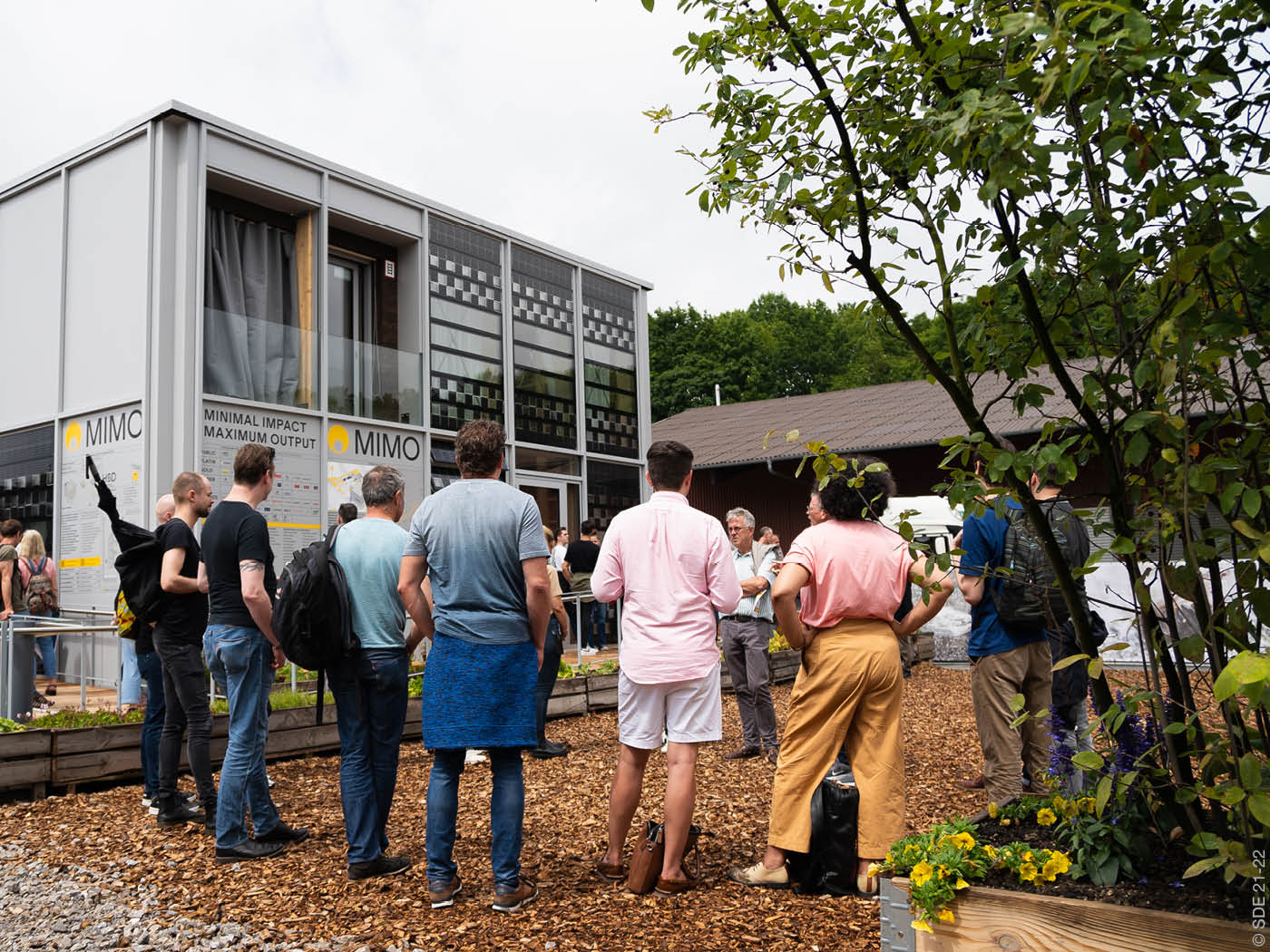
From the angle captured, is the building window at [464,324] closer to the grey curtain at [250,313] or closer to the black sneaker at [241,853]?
the grey curtain at [250,313]

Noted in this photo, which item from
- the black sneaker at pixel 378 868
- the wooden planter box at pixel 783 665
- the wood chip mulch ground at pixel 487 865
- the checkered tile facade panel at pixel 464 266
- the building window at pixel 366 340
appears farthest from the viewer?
the checkered tile facade panel at pixel 464 266

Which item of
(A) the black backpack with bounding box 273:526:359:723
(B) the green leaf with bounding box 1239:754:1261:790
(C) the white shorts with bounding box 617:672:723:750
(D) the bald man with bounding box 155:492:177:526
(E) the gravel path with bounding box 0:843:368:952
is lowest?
(E) the gravel path with bounding box 0:843:368:952

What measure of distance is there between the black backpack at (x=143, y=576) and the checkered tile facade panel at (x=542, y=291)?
1072cm

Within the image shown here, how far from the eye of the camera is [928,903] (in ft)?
9.53

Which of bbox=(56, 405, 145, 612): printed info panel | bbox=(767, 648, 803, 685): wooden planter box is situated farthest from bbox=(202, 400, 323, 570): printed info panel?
bbox=(767, 648, 803, 685): wooden planter box

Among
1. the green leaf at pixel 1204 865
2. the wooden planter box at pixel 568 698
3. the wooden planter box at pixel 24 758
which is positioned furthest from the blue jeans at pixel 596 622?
the green leaf at pixel 1204 865

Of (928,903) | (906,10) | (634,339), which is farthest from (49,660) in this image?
(634,339)

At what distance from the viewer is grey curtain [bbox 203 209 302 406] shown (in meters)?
12.0

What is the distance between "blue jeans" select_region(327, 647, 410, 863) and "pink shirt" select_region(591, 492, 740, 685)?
3.85 ft

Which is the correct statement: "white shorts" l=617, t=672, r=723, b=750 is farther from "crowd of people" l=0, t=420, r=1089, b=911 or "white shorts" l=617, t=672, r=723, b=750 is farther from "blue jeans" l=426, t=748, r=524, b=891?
"blue jeans" l=426, t=748, r=524, b=891

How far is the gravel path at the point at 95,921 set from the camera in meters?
4.13

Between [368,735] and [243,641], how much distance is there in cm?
95

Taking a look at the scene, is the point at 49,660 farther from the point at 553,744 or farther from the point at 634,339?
the point at 634,339

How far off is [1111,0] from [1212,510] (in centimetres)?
140
